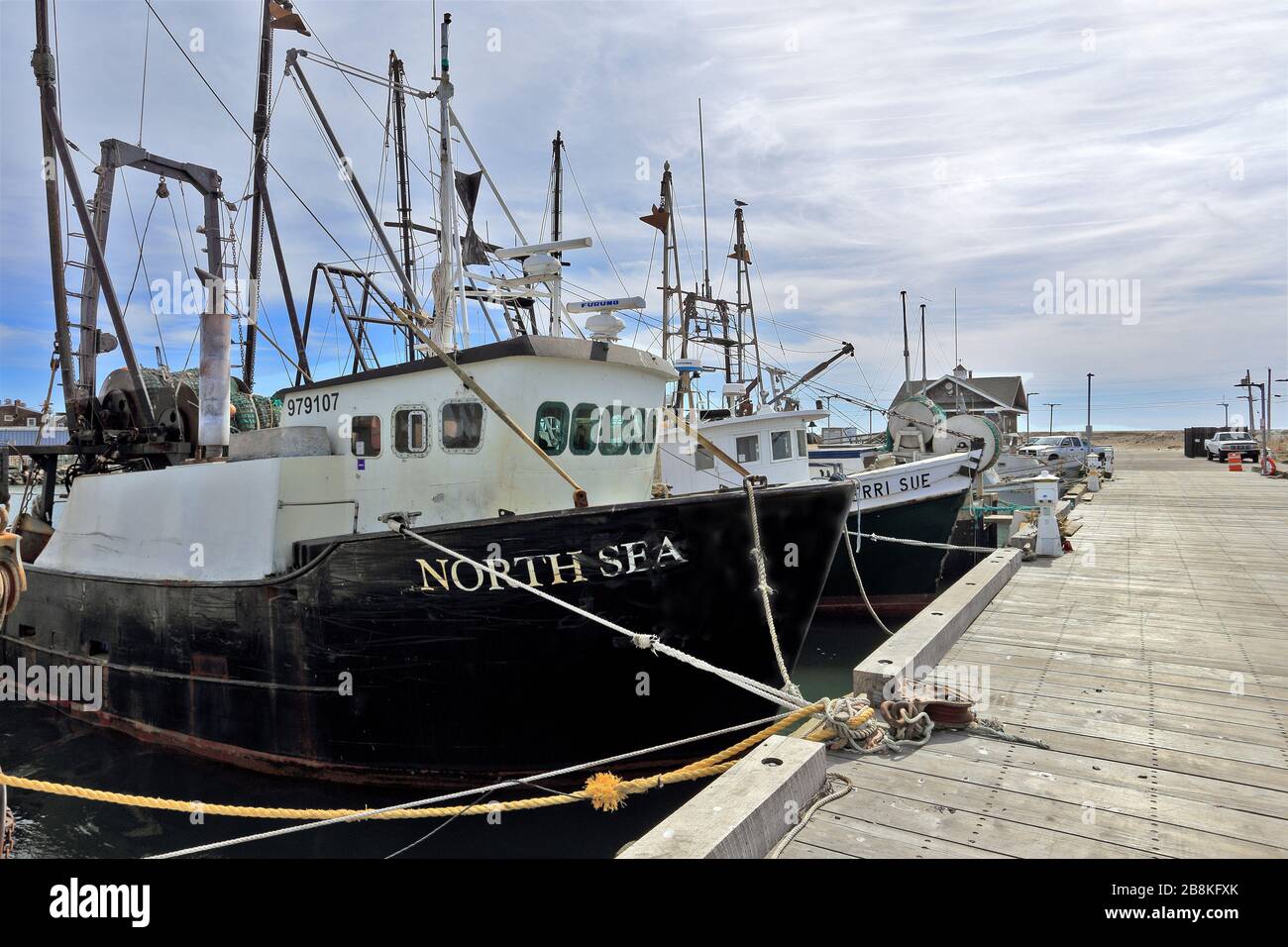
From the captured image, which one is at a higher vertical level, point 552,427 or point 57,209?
point 57,209

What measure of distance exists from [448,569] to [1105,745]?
5.28 m

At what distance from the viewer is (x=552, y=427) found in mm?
7434

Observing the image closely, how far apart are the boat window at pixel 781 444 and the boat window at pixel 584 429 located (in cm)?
850

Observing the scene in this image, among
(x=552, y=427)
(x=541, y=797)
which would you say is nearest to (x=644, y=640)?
(x=541, y=797)

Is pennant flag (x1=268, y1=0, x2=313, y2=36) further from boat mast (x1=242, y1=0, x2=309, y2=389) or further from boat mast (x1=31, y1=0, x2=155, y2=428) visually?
boat mast (x1=31, y1=0, x2=155, y2=428)

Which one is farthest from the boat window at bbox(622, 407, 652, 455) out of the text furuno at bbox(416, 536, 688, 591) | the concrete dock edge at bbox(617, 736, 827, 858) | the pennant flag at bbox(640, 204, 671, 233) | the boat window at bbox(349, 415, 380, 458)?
the pennant flag at bbox(640, 204, 671, 233)

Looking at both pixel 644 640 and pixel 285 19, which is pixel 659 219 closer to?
pixel 285 19

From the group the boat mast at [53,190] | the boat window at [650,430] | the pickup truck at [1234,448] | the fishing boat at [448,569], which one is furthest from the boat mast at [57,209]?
the pickup truck at [1234,448]

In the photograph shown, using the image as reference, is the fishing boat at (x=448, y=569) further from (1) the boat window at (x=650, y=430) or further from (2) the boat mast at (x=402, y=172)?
(2) the boat mast at (x=402, y=172)

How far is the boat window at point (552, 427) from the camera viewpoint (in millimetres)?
7328

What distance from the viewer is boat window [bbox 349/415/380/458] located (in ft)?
26.1

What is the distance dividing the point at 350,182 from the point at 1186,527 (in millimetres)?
17634

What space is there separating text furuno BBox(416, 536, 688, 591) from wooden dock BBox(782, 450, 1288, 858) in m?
2.64
